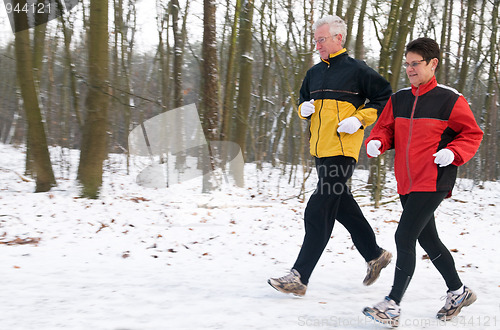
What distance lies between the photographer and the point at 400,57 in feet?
29.6

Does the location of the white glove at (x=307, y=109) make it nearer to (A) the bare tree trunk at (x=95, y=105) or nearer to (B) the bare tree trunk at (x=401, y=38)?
(A) the bare tree trunk at (x=95, y=105)

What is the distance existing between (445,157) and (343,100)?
37.6 inches

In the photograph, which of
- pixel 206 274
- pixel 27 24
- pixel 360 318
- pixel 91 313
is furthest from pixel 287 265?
pixel 27 24

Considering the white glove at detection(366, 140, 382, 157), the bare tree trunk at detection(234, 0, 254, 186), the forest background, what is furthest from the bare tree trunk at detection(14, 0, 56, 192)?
the white glove at detection(366, 140, 382, 157)

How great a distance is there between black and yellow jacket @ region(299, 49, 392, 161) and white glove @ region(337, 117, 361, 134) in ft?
0.29

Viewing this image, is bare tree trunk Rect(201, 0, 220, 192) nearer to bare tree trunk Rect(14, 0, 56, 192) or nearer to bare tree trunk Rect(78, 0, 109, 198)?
bare tree trunk Rect(78, 0, 109, 198)

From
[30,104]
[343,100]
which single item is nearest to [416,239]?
[343,100]

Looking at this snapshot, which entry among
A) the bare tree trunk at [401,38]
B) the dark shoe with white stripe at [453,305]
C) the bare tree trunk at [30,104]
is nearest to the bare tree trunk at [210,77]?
the bare tree trunk at [30,104]

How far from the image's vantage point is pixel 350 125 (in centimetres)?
304

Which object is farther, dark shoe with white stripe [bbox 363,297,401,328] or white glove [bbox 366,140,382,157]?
white glove [bbox 366,140,382,157]

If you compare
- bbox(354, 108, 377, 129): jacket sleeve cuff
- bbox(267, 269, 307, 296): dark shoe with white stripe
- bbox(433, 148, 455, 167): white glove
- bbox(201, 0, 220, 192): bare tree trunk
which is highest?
bbox(201, 0, 220, 192): bare tree trunk

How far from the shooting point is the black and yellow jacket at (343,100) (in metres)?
3.18

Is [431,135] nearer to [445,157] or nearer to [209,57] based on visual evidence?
[445,157]

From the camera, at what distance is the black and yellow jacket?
10.4 feet
